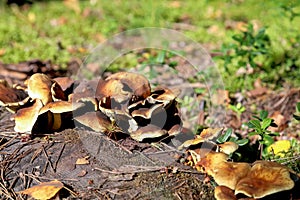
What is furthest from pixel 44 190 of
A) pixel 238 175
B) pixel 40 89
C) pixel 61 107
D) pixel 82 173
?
pixel 238 175

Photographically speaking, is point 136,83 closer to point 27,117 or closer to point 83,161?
point 83,161

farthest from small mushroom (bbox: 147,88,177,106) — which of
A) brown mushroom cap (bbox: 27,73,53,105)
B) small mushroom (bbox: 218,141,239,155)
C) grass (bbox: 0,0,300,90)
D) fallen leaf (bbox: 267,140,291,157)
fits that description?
A: grass (bbox: 0,0,300,90)

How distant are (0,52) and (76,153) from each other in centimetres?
345

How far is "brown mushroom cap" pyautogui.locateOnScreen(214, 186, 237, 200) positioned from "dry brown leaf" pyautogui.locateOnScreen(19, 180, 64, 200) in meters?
0.89

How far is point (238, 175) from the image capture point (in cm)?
248

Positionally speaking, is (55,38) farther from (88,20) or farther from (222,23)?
(222,23)

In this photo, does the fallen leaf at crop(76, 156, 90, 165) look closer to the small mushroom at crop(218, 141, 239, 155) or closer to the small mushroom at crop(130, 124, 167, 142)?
the small mushroom at crop(130, 124, 167, 142)

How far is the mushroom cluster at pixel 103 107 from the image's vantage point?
292 centimetres

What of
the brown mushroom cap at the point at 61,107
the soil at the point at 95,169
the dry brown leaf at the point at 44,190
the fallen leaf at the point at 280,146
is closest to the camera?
the dry brown leaf at the point at 44,190

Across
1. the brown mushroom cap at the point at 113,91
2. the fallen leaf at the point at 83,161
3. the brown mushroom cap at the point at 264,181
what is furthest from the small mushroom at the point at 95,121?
the brown mushroom cap at the point at 264,181

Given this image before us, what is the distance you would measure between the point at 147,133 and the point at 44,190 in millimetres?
749

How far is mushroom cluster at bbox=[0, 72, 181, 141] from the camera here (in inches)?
115

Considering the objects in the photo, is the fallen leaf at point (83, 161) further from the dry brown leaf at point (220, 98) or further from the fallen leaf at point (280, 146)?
the dry brown leaf at point (220, 98)

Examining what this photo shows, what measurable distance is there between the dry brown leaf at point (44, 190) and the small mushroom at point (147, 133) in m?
0.59
